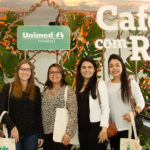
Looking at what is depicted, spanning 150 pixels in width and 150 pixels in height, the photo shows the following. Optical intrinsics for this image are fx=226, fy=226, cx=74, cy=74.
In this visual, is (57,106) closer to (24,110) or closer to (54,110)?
(54,110)

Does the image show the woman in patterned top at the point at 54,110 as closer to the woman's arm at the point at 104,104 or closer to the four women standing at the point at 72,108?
the four women standing at the point at 72,108

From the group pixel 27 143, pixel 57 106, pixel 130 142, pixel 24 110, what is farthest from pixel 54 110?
pixel 130 142

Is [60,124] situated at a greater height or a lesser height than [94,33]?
lesser

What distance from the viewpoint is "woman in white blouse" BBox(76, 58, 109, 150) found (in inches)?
78.6

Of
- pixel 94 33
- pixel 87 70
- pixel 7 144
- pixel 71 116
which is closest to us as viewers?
pixel 7 144

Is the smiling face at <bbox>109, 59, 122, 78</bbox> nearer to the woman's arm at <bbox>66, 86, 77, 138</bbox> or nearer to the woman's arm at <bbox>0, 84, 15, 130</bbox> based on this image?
the woman's arm at <bbox>66, 86, 77, 138</bbox>

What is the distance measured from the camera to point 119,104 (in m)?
2.10

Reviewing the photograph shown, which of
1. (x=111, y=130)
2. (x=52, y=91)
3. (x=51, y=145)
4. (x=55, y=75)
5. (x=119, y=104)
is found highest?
(x=55, y=75)

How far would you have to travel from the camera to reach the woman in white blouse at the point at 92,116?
2.00 metres

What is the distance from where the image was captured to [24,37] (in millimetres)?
2682

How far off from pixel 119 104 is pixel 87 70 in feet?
1.43

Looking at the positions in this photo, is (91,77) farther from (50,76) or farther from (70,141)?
(70,141)

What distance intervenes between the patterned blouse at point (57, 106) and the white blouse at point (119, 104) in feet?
1.18

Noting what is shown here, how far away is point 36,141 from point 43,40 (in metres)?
1.21
